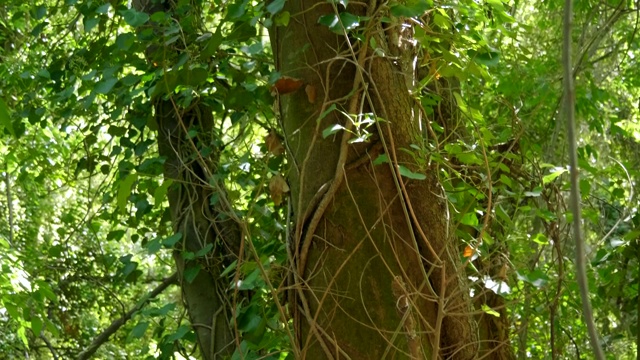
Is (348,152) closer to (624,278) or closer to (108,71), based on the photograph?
(108,71)

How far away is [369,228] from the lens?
2039 mm

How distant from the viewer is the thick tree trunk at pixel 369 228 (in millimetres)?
2004

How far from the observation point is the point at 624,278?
3.52 metres

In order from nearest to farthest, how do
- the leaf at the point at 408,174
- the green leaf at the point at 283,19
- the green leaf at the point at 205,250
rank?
the leaf at the point at 408,174 < the green leaf at the point at 283,19 < the green leaf at the point at 205,250

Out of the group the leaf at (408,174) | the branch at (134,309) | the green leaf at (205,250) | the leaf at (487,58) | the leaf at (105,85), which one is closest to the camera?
the leaf at (408,174)

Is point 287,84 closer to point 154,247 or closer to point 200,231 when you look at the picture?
point 154,247

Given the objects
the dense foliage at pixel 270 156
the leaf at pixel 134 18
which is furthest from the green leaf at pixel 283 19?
the leaf at pixel 134 18

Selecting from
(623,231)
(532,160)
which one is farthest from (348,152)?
(623,231)

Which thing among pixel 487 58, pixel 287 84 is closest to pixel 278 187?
pixel 287 84

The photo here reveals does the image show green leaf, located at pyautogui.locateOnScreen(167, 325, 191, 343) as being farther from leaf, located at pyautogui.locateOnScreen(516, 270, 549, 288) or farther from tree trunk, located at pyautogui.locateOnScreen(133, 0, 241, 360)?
leaf, located at pyautogui.locateOnScreen(516, 270, 549, 288)

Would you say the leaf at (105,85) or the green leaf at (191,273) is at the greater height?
the leaf at (105,85)

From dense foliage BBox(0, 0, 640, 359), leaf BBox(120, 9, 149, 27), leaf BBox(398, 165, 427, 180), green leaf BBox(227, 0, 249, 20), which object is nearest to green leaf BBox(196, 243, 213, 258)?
dense foliage BBox(0, 0, 640, 359)

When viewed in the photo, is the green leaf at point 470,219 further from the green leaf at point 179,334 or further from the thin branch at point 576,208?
the thin branch at point 576,208

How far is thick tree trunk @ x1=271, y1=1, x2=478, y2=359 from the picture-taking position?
200cm
